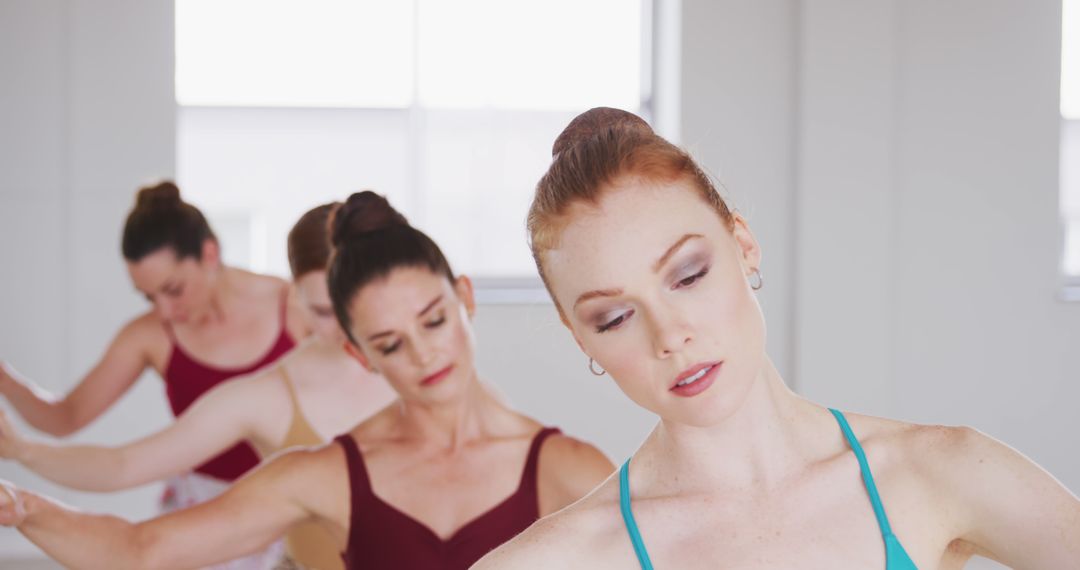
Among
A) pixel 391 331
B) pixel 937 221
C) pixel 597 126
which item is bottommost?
pixel 937 221

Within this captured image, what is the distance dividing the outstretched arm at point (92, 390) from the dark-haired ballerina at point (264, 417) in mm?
858

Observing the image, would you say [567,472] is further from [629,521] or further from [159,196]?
[159,196]

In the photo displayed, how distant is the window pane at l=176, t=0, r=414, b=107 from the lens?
18.0 ft

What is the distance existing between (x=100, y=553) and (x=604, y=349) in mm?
1114

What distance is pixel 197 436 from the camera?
2.73m

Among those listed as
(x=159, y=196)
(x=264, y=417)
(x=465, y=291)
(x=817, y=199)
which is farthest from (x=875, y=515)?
(x=817, y=199)

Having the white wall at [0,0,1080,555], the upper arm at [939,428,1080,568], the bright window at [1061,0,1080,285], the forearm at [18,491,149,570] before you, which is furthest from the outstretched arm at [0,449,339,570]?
the bright window at [1061,0,1080,285]

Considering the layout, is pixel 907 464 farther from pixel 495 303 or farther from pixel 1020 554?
pixel 495 303

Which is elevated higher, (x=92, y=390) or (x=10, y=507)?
(x=10, y=507)

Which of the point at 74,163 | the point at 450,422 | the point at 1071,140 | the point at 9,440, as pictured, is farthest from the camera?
the point at 1071,140

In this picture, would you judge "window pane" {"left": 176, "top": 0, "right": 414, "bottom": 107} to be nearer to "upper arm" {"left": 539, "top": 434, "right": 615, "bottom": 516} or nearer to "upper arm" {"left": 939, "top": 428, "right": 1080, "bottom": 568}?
"upper arm" {"left": 539, "top": 434, "right": 615, "bottom": 516}

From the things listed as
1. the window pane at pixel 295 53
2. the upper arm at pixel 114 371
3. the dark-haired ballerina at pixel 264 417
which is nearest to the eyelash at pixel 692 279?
the dark-haired ballerina at pixel 264 417

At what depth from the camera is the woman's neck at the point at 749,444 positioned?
1383 mm

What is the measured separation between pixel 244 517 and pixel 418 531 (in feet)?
0.90
